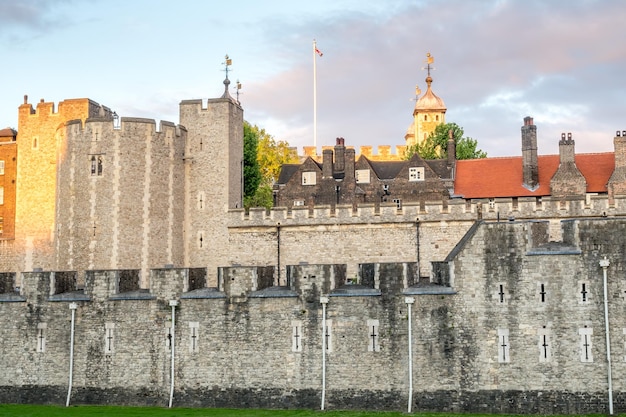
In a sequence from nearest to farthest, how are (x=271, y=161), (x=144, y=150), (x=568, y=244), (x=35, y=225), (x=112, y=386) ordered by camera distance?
(x=568, y=244) → (x=112, y=386) → (x=144, y=150) → (x=35, y=225) → (x=271, y=161)

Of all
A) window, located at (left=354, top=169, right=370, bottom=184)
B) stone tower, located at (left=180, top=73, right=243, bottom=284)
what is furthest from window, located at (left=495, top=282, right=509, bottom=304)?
window, located at (left=354, top=169, right=370, bottom=184)

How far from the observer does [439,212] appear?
4634 centimetres

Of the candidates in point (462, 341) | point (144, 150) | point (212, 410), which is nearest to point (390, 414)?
point (462, 341)

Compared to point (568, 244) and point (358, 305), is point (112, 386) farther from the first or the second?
point (568, 244)

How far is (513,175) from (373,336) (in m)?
28.4

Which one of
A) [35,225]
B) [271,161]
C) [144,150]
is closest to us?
[144,150]

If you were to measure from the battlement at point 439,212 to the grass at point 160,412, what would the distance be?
17837 millimetres

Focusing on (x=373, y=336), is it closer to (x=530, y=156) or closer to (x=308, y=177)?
(x=530, y=156)

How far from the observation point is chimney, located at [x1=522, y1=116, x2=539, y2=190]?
53.8m

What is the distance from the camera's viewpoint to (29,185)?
177 ft

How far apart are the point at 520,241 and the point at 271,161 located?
4719cm

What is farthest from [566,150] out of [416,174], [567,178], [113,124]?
[113,124]

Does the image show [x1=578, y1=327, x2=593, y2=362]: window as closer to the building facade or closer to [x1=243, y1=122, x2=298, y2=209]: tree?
the building facade

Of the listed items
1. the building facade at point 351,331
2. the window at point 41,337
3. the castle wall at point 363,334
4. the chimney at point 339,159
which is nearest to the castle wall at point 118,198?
the building facade at point 351,331
